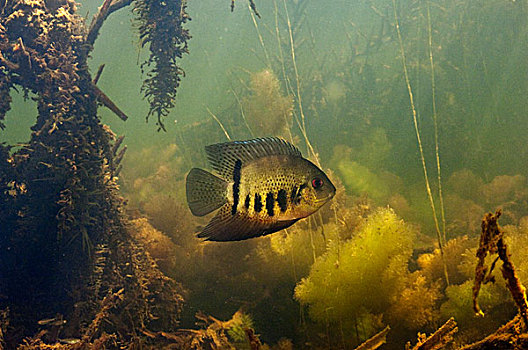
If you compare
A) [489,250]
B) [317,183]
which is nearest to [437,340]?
[489,250]

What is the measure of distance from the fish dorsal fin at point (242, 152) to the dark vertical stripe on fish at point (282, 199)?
244 millimetres

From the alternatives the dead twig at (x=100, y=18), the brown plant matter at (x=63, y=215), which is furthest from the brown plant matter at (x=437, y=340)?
the dead twig at (x=100, y=18)

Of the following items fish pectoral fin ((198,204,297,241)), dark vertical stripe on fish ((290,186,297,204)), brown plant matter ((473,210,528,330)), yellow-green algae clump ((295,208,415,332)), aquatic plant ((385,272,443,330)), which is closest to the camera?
brown plant matter ((473,210,528,330))

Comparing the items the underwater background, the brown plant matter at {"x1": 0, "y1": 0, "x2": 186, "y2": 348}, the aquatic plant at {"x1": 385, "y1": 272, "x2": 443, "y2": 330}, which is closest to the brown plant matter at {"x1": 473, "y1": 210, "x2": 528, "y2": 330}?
the underwater background

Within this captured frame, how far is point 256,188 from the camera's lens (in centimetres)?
197

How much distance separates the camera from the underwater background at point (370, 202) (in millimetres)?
3293

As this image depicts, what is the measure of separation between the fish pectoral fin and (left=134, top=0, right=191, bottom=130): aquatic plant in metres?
3.32

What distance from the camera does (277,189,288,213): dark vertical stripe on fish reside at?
1950 mm

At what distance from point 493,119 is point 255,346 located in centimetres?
1329

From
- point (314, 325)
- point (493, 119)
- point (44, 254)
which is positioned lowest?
point (314, 325)

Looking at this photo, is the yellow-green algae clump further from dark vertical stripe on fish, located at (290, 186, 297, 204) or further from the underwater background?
dark vertical stripe on fish, located at (290, 186, 297, 204)

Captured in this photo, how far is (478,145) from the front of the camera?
952 centimetres

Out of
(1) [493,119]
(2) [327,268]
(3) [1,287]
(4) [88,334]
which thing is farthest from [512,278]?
(1) [493,119]

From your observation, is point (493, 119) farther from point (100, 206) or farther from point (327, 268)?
point (100, 206)
